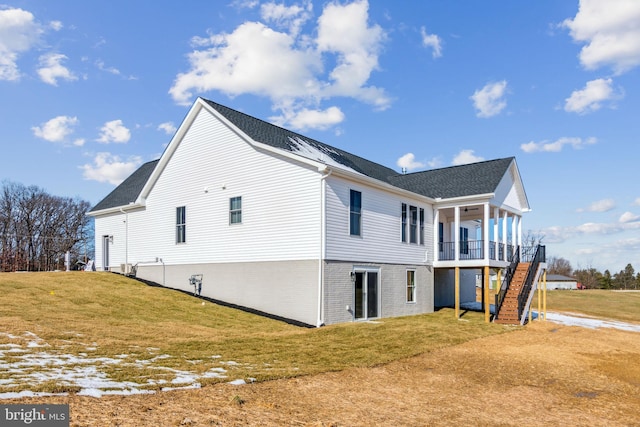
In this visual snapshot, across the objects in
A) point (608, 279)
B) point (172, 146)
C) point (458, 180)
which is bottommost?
point (608, 279)

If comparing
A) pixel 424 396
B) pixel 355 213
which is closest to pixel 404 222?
pixel 355 213

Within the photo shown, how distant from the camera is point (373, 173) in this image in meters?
Result: 23.9

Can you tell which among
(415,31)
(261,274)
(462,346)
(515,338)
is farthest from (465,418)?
(415,31)

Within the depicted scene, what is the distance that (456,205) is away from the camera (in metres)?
22.1

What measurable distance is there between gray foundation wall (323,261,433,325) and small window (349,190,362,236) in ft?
4.04

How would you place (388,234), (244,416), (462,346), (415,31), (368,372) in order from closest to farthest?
(244,416) → (368,372) → (462,346) → (415,31) → (388,234)

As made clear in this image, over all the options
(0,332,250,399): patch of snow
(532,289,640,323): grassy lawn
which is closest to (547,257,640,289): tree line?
(532,289,640,323): grassy lawn

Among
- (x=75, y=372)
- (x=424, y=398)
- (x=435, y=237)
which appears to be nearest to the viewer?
(x=75, y=372)

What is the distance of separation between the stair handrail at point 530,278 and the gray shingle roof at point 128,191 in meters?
19.0

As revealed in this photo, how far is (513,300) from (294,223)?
400 inches

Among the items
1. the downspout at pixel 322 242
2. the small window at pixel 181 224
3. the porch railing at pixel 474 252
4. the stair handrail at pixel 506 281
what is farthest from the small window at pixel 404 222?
the small window at pixel 181 224

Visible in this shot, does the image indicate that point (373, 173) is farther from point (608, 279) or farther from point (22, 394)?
point (608, 279)

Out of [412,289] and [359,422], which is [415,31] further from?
[359,422]

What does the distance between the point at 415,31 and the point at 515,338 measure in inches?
450
